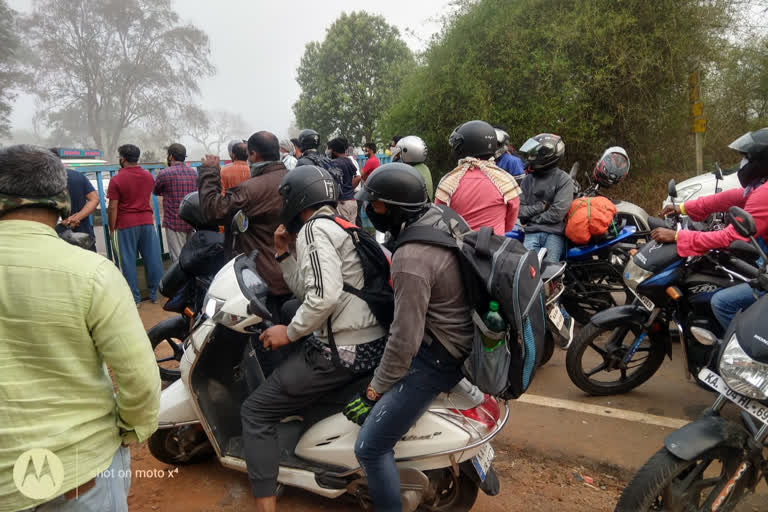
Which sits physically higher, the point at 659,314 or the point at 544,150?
the point at 544,150

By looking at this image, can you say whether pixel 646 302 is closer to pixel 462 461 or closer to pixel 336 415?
pixel 462 461

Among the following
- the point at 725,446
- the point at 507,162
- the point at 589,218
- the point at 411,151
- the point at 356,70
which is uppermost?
the point at 356,70

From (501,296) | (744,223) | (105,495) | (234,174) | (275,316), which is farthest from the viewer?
(234,174)

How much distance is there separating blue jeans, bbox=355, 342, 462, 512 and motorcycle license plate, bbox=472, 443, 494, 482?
34cm

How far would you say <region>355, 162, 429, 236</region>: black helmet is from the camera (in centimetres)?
229

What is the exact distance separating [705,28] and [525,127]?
338 centimetres

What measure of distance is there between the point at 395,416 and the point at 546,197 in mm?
3129

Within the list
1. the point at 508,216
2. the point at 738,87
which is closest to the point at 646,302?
the point at 508,216

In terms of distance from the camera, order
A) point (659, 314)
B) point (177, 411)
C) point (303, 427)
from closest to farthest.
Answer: point (303, 427), point (177, 411), point (659, 314)

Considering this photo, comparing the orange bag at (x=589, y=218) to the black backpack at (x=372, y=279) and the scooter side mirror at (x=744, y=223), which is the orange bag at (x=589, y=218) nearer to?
the scooter side mirror at (x=744, y=223)

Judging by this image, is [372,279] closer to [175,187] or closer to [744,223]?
[744,223]

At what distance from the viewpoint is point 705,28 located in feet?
30.9

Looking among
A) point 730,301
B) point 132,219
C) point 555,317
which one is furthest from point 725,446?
point 132,219

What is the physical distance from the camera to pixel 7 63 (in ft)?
95.2
